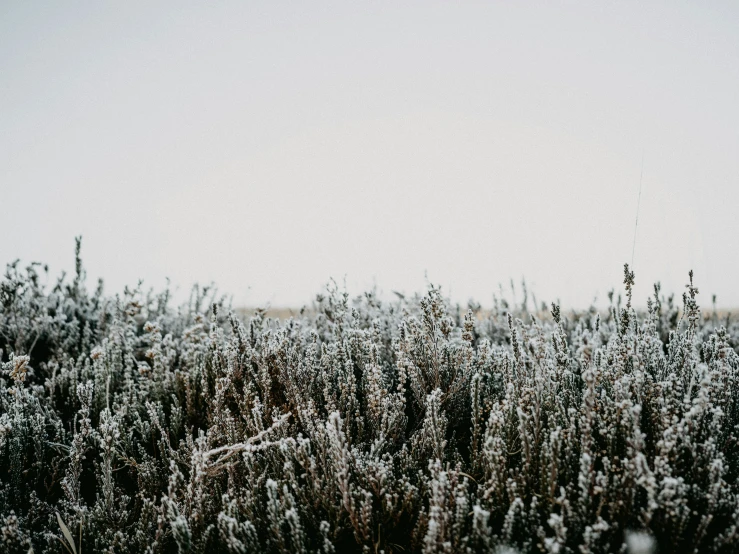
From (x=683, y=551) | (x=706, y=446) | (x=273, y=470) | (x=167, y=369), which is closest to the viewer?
(x=683, y=551)

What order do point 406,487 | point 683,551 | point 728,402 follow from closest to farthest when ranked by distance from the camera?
point 683,551, point 406,487, point 728,402

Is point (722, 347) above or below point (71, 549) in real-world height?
above

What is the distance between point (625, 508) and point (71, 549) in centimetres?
222

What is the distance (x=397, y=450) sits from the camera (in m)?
2.61

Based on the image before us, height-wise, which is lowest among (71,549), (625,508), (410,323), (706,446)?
(71,549)

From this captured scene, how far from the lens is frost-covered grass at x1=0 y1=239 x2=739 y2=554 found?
5.76ft

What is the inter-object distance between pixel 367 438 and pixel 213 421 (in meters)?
0.84

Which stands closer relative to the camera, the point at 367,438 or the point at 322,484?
the point at 322,484

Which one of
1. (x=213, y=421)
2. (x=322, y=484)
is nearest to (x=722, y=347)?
(x=322, y=484)

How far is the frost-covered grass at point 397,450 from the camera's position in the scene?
1755mm

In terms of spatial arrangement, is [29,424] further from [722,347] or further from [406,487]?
[722,347]

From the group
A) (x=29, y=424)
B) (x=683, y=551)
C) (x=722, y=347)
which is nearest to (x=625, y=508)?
(x=683, y=551)

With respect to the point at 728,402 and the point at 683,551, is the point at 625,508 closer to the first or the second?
the point at 683,551

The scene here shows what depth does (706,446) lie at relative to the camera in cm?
181
